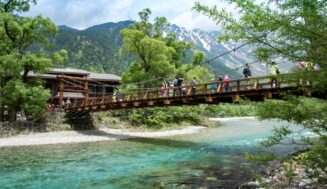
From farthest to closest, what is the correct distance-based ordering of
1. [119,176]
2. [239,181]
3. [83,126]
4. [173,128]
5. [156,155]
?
[173,128]
[83,126]
[156,155]
[119,176]
[239,181]

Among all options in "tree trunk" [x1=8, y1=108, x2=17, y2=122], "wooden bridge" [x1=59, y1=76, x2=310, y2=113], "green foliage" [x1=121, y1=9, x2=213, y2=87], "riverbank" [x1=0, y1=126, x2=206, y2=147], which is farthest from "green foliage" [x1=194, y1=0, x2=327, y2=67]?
"green foliage" [x1=121, y1=9, x2=213, y2=87]

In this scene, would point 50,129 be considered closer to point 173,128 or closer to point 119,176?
point 173,128

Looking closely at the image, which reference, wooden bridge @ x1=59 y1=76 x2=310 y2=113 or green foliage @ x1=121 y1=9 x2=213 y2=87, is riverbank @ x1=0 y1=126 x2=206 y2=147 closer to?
wooden bridge @ x1=59 y1=76 x2=310 y2=113

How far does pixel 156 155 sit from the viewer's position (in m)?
19.6

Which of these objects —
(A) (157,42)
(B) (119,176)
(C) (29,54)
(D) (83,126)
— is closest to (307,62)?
(B) (119,176)

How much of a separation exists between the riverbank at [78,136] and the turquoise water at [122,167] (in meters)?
2.67

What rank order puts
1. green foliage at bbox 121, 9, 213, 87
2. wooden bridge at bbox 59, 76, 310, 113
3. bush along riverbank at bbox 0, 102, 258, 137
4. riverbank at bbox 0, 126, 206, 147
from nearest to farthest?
1. wooden bridge at bbox 59, 76, 310, 113
2. riverbank at bbox 0, 126, 206, 147
3. bush along riverbank at bbox 0, 102, 258, 137
4. green foliage at bbox 121, 9, 213, 87

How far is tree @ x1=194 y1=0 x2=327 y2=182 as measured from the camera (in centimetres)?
584

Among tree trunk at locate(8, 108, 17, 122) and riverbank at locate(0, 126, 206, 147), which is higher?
tree trunk at locate(8, 108, 17, 122)

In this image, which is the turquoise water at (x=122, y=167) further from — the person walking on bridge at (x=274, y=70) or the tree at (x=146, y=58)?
the tree at (x=146, y=58)

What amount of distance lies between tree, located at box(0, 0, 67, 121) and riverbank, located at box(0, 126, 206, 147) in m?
2.59

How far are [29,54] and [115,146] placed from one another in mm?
11914

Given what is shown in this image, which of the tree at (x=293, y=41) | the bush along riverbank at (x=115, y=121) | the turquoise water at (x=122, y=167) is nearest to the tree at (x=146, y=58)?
the bush along riverbank at (x=115, y=121)

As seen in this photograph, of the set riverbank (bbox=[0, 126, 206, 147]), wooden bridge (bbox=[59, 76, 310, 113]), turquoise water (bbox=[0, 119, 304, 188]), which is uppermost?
wooden bridge (bbox=[59, 76, 310, 113])
